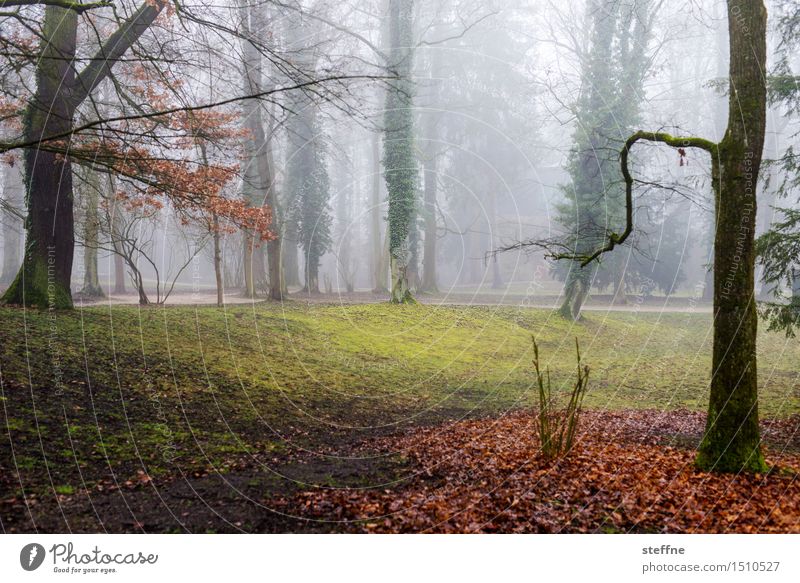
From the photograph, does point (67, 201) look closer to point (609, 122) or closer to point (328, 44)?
point (328, 44)

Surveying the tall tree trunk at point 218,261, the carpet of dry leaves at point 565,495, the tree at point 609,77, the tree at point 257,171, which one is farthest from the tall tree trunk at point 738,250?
the tree at point 257,171

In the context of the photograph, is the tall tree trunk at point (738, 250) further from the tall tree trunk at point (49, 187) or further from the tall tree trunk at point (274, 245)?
the tall tree trunk at point (49, 187)

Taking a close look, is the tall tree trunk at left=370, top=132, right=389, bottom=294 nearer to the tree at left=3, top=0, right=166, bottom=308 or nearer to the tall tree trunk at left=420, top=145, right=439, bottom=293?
the tall tree trunk at left=420, top=145, right=439, bottom=293

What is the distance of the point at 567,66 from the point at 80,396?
7.99m

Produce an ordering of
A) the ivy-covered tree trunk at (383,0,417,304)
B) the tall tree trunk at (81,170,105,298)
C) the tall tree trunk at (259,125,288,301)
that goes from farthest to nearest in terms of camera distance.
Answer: the tall tree trunk at (259,125,288,301) < the ivy-covered tree trunk at (383,0,417,304) < the tall tree trunk at (81,170,105,298)

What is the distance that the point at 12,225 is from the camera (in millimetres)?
8422

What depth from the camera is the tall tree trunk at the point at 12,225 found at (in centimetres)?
673

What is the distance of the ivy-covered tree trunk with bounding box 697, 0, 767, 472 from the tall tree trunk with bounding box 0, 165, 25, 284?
7942 millimetres

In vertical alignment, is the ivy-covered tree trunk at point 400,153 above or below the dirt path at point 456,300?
above

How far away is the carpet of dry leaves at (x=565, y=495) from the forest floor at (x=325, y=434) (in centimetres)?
2

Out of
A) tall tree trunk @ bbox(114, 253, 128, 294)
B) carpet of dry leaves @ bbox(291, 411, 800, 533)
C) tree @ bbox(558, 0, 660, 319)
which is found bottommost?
carpet of dry leaves @ bbox(291, 411, 800, 533)

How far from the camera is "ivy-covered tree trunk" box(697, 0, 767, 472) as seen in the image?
4.61 metres

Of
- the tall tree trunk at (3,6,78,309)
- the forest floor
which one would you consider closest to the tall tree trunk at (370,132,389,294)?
the forest floor

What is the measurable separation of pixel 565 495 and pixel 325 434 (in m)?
2.61
